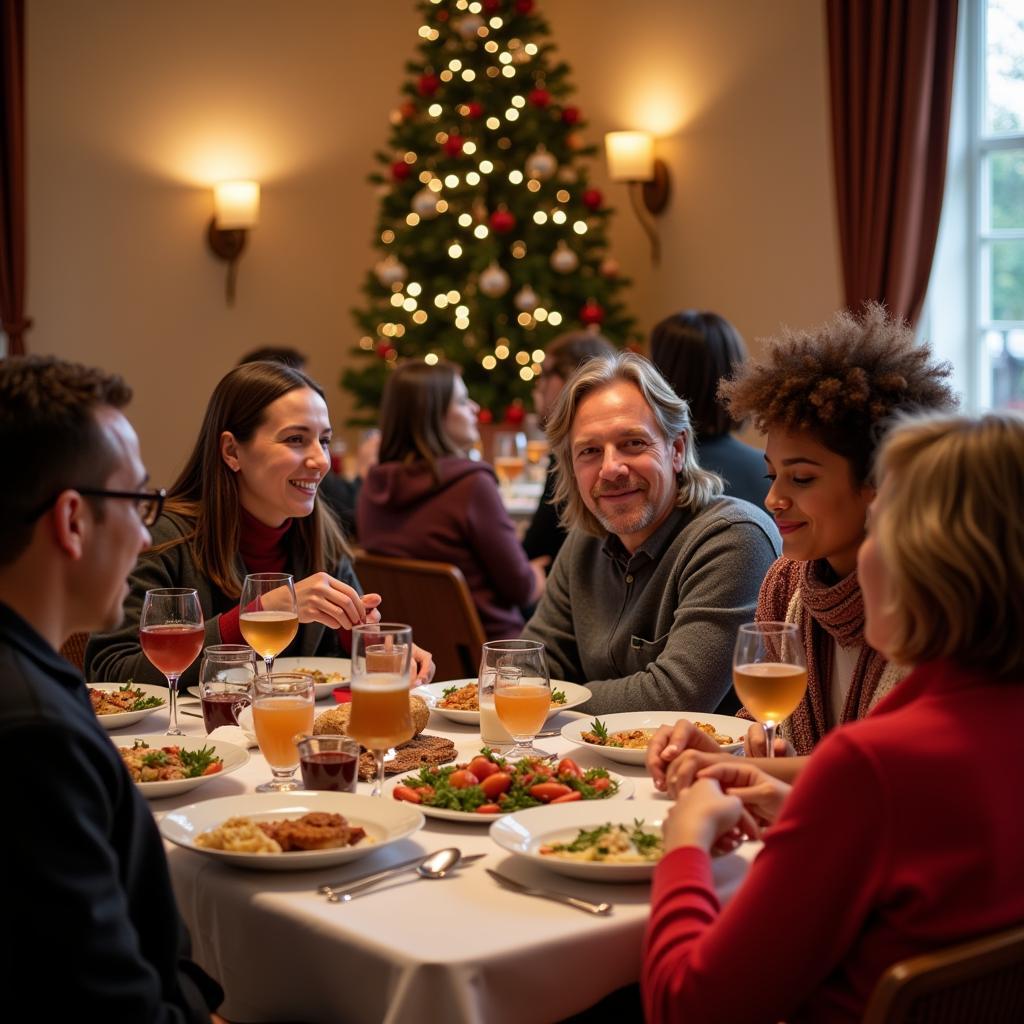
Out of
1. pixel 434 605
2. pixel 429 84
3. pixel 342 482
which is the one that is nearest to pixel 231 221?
pixel 429 84

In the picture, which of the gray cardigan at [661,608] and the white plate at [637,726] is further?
the gray cardigan at [661,608]

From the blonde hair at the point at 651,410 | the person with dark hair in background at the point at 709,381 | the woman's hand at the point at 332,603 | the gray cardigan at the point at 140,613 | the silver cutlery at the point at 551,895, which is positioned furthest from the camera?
the person with dark hair in background at the point at 709,381

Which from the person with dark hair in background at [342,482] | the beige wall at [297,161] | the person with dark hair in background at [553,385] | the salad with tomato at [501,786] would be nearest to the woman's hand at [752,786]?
the salad with tomato at [501,786]

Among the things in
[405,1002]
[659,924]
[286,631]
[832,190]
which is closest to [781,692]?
[659,924]

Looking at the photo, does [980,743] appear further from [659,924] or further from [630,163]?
[630,163]

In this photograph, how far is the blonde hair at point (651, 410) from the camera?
2.75 metres

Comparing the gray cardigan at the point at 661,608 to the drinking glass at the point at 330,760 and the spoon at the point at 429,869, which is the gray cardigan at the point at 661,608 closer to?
the drinking glass at the point at 330,760

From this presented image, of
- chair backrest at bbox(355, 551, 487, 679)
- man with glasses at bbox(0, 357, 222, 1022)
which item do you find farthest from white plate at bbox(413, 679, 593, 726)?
chair backrest at bbox(355, 551, 487, 679)

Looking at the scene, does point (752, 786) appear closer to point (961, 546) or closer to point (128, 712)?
point (961, 546)

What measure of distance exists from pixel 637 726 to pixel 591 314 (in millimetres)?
5360

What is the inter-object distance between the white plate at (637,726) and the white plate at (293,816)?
412mm

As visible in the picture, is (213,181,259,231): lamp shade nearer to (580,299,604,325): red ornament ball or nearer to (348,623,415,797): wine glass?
(580,299,604,325): red ornament ball

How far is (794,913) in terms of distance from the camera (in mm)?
1279

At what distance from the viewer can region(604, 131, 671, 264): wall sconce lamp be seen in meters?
7.45
